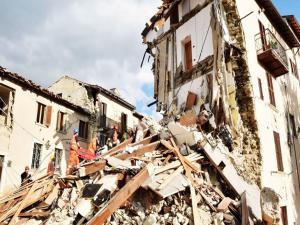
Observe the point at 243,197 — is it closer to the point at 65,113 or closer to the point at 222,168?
the point at 222,168

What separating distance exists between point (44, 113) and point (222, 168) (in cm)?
1430

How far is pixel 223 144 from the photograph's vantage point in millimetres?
9570

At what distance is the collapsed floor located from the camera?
6.26 m

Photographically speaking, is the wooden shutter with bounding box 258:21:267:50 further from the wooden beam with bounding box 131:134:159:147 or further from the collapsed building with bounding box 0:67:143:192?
the collapsed building with bounding box 0:67:143:192

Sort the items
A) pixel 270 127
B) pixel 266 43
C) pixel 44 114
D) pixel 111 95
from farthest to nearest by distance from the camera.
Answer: pixel 111 95
pixel 44 114
pixel 266 43
pixel 270 127

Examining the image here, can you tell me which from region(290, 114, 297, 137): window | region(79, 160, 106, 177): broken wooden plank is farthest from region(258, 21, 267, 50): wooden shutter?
region(79, 160, 106, 177): broken wooden plank

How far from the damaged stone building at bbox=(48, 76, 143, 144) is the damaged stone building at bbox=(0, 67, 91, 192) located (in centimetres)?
218

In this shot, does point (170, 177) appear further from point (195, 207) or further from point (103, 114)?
point (103, 114)

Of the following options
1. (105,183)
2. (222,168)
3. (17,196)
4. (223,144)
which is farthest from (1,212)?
(223,144)

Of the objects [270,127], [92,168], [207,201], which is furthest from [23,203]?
[270,127]

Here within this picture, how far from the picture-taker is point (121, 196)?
609 centimetres

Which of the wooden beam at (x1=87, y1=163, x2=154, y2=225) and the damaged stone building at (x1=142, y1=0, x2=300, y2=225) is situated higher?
the damaged stone building at (x1=142, y1=0, x2=300, y2=225)

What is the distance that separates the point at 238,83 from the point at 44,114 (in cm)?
1315

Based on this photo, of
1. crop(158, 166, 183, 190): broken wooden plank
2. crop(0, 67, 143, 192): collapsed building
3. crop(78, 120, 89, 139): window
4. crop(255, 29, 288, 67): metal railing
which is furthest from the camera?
crop(78, 120, 89, 139): window
